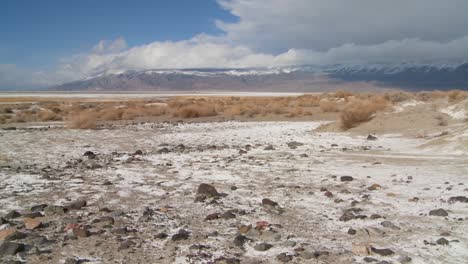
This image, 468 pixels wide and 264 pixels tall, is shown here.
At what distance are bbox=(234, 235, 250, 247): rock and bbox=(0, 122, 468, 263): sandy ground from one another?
2 cm

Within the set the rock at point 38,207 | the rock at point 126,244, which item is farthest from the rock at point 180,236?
the rock at point 38,207

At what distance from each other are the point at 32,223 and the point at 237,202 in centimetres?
328

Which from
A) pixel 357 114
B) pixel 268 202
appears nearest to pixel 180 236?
pixel 268 202

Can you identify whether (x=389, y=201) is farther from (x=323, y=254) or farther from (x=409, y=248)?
(x=323, y=254)

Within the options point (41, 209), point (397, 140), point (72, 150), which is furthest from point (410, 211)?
point (72, 150)

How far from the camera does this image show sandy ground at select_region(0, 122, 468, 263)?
219 inches

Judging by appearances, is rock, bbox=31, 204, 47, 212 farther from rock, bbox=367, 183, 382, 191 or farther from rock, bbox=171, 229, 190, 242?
rock, bbox=367, 183, 382, 191

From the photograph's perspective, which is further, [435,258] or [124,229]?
[124,229]

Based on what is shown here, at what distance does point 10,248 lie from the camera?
544cm

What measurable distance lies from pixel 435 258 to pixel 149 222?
392 centimetres

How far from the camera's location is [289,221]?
269 inches

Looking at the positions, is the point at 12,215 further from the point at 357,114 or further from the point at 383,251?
the point at 357,114

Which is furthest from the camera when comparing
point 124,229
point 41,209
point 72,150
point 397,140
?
point 397,140

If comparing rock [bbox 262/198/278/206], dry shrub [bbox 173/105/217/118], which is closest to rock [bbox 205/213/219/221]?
rock [bbox 262/198/278/206]
